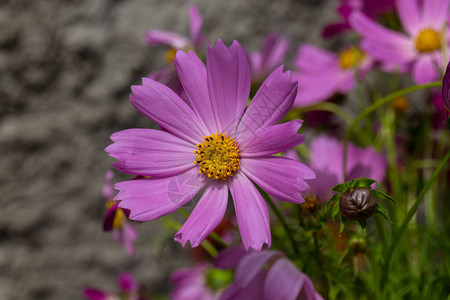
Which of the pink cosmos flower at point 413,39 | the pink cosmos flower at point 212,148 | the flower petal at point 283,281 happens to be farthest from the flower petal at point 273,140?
the pink cosmos flower at point 413,39

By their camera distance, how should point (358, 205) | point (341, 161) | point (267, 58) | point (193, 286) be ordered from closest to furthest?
point (358, 205), point (341, 161), point (267, 58), point (193, 286)

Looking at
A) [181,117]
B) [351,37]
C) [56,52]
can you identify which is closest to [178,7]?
[56,52]

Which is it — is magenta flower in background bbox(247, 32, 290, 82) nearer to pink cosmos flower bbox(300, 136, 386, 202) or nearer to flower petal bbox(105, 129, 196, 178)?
pink cosmos flower bbox(300, 136, 386, 202)

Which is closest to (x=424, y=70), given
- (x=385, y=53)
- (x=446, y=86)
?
(x=385, y=53)

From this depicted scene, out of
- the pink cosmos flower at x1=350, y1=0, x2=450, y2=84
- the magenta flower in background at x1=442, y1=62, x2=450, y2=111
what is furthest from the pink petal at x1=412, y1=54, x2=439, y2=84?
the magenta flower in background at x1=442, y1=62, x2=450, y2=111

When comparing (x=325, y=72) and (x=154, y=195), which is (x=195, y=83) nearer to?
(x=154, y=195)
